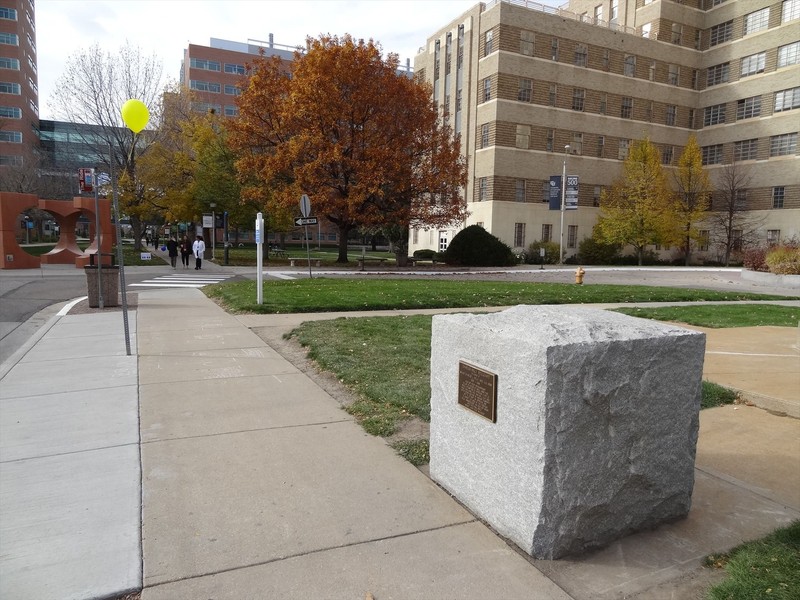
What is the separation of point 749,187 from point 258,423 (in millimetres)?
53148

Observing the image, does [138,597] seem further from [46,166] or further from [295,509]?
[46,166]

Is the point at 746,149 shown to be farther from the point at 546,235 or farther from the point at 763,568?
the point at 763,568

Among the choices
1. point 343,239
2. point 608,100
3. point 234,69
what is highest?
point 234,69

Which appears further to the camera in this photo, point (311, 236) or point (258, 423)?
point (311, 236)

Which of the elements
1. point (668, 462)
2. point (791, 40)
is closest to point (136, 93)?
point (668, 462)

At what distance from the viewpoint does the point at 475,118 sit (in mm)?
46000

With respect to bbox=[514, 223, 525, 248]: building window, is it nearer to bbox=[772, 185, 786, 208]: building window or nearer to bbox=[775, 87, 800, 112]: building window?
bbox=[772, 185, 786, 208]: building window

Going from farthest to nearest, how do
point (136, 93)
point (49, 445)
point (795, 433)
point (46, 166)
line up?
point (46, 166)
point (136, 93)
point (795, 433)
point (49, 445)

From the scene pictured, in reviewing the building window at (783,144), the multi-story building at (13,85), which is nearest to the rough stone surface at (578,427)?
the building window at (783,144)

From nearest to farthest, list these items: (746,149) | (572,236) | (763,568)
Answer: (763,568), (572,236), (746,149)

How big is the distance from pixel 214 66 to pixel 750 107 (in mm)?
72307

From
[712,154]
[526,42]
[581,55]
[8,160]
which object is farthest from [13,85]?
[712,154]

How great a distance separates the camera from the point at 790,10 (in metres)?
44.6

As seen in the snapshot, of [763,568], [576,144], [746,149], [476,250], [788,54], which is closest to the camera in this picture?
[763,568]
